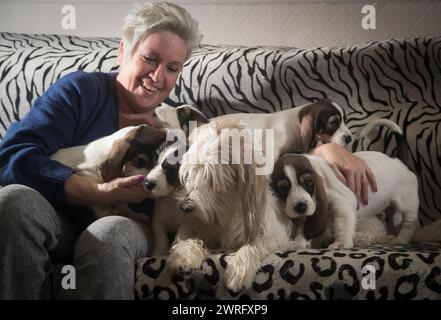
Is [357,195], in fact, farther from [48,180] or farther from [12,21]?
[12,21]

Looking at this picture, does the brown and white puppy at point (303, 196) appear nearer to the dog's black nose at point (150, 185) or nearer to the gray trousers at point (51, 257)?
the dog's black nose at point (150, 185)

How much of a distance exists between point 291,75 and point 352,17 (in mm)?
524

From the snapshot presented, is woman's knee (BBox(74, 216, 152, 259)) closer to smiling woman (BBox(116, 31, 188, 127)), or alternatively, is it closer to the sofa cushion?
the sofa cushion

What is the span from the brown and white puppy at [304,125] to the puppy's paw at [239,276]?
0.41m

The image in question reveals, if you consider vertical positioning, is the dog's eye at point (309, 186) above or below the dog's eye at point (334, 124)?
below

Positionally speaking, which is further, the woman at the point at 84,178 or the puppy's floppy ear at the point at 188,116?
the puppy's floppy ear at the point at 188,116

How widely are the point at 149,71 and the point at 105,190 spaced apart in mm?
378

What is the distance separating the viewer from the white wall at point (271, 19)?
2.06 metres

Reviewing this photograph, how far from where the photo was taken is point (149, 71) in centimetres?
160

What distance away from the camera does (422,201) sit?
5.32 feet
